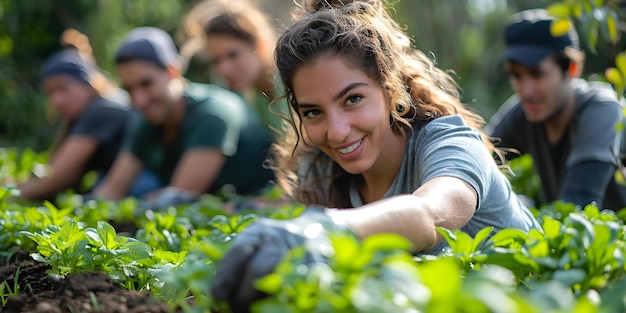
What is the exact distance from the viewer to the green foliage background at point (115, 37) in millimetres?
10719

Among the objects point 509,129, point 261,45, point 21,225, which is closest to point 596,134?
point 509,129

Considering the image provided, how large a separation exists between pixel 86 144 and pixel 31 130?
485 cm

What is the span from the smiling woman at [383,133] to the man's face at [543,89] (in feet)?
4.51

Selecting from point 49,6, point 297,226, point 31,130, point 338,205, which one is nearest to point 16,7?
point 49,6

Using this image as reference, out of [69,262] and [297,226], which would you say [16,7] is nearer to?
[69,262]

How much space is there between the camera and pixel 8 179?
5562mm

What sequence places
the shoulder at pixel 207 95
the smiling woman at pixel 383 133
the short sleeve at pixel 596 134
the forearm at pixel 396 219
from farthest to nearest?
the shoulder at pixel 207 95 < the short sleeve at pixel 596 134 < the smiling woman at pixel 383 133 < the forearm at pixel 396 219

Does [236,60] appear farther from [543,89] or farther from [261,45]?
[543,89]

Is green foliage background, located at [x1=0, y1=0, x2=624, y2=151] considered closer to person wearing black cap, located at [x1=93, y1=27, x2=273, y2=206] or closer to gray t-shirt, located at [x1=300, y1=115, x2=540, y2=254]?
person wearing black cap, located at [x1=93, y1=27, x2=273, y2=206]

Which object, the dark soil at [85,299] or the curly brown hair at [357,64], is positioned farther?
the curly brown hair at [357,64]

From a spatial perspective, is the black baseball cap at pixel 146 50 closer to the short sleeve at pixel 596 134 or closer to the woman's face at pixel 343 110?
the short sleeve at pixel 596 134

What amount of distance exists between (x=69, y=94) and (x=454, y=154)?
522 centimetres

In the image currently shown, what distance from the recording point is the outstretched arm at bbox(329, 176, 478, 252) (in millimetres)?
1584

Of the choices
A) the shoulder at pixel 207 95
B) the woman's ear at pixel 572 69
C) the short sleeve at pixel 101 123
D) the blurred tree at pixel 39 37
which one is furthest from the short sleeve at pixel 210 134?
the blurred tree at pixel 39 37
